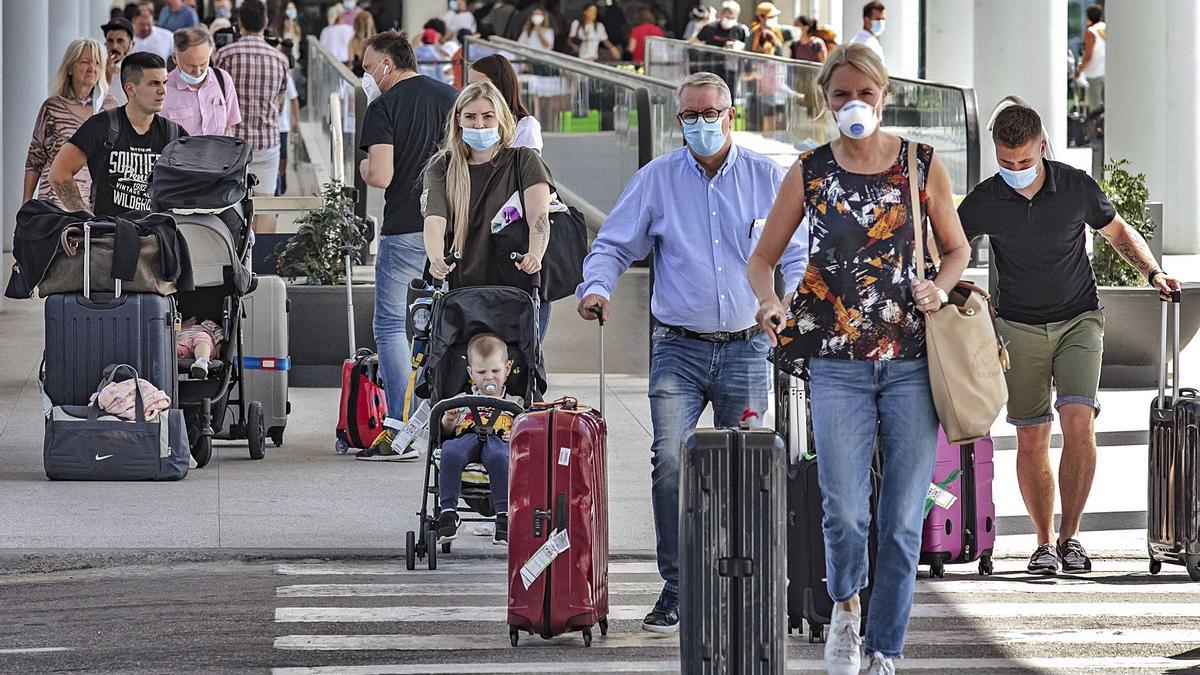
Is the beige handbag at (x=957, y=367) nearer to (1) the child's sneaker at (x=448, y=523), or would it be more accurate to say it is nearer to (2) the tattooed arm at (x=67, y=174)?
(1) the child's sneaker at (x=448, y=523)

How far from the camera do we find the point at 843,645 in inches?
231

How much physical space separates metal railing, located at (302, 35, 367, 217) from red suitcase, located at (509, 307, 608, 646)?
27.4ft

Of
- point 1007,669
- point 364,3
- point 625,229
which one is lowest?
point 1007,669

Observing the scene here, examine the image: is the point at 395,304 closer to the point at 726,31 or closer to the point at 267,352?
the point at 267,352

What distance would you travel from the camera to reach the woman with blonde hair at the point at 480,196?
8.46 meters

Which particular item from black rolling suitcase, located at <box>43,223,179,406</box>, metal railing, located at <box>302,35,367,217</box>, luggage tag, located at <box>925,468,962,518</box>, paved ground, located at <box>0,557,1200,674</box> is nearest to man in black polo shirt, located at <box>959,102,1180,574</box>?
paved ground, located at <box>0,557,1200,674</box>

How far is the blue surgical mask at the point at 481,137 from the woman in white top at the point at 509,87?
862mm

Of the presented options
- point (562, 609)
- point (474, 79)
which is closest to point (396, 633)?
point (562, 609)

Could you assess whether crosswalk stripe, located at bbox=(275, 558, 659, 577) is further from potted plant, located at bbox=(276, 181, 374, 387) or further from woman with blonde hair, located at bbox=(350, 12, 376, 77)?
woman with blonde hair, located at bbox=(350, 12, 376, 77)

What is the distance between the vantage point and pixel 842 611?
5934 mm

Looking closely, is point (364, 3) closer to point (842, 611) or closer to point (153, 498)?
point (153, 498)

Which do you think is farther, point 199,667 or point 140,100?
point 140,100

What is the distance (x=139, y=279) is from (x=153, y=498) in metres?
1.06

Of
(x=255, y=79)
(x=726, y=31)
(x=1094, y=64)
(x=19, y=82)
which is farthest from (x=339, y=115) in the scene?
(x=1094, y=64)
